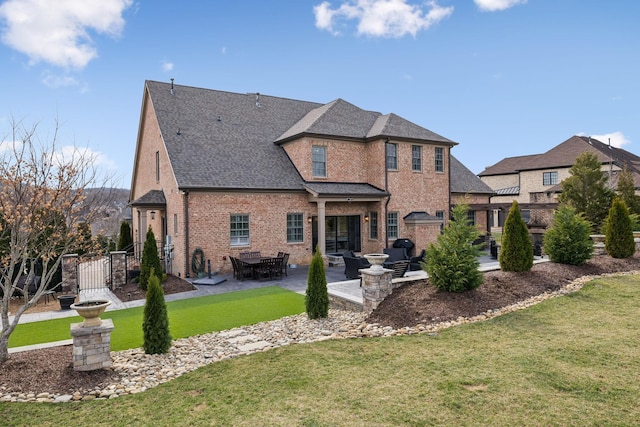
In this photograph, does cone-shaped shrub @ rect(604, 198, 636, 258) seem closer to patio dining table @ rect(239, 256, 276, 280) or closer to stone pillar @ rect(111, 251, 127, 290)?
patio dining table @ rect(239, 256, 276, 280)

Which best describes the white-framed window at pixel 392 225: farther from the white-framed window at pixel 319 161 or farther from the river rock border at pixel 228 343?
the river rock border at pixel 228 343

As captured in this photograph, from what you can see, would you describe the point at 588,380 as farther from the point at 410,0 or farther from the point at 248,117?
the point at 248,117

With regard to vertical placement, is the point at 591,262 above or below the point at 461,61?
below

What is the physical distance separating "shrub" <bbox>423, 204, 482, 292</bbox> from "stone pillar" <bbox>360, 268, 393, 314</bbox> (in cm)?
109

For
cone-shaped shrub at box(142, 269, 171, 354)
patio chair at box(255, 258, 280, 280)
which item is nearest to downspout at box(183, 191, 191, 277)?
patio chair at box(255, 258, 280, 280)

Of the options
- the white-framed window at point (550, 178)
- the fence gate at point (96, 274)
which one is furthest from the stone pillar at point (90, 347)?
the white-framed window at point (550, 178)

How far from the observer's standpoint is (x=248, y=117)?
811 inches

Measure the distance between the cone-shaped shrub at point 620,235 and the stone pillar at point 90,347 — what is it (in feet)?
54.8

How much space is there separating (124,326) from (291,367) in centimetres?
544

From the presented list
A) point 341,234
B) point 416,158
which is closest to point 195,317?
point 341,234

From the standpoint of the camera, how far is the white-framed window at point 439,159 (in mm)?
20875

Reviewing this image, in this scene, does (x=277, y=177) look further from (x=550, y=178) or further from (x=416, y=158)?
(x=550, y=178)

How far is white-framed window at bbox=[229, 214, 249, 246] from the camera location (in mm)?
16234

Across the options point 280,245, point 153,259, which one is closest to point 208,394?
point 153,259
